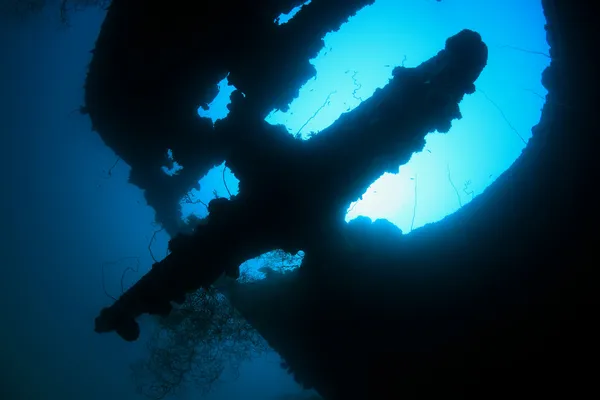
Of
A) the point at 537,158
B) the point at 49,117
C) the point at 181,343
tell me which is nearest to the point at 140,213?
the point at 49,117

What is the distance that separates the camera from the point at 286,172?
426 centimetres

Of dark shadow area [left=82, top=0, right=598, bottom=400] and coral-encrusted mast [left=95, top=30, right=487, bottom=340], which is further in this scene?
coral-encrusted mast [left=95, top=30, right=487, bottom=340]

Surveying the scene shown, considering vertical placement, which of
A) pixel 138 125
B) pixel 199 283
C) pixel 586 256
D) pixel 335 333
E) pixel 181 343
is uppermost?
pixel 138 125

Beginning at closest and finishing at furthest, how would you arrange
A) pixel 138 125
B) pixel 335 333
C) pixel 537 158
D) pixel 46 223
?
pixel 537 158
pixel 335 333
pixel 138 125
pixel 46 223

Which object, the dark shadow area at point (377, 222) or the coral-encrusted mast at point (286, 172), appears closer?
the dark shadow area at point (377, 222)

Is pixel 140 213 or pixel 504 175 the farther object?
pixel 140 213

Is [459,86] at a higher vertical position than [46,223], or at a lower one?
lower

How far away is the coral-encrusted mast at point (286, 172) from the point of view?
4.06m

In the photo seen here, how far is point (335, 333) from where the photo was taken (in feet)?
16.4

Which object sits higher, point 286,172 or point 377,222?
point 286,172

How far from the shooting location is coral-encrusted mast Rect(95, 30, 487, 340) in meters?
4.06

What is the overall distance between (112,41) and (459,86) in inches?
211

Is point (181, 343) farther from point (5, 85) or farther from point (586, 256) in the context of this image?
point (5, 85)

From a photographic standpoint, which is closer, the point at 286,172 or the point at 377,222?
the point at 286,172
